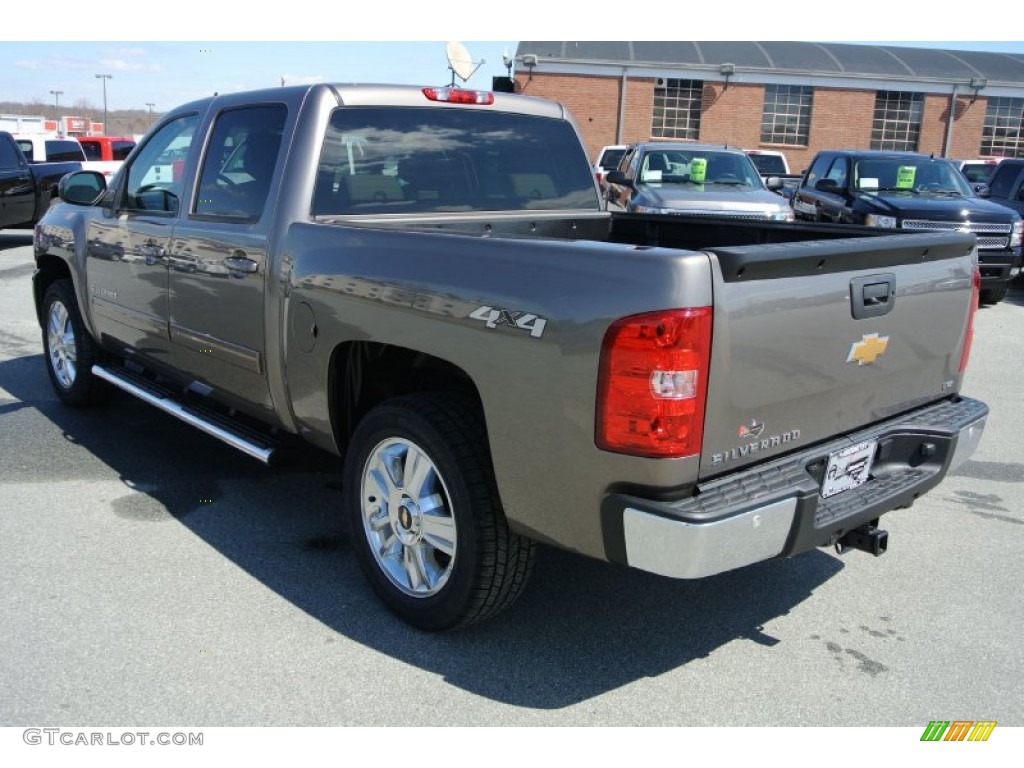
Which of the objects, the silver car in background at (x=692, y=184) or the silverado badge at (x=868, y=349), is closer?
the silverado badge at (x=868, y=349)

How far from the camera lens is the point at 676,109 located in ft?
104

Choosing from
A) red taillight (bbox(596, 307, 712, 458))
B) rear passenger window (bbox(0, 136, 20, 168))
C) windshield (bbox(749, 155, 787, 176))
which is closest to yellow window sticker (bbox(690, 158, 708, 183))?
windshield (bbox(749, 155, 787, 176))

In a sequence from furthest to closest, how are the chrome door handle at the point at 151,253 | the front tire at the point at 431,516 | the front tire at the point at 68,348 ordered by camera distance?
the front tire at the point at 68,348 < the chrome door handle at the point at 151,253 < the front tire at the point at 431,516

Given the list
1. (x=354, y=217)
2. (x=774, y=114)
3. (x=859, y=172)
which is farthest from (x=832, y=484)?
(x=774, y=114)

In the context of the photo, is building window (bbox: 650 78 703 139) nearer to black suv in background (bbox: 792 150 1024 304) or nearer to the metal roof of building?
the metal roof of building

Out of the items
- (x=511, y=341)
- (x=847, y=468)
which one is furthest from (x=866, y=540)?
(x=511, y=341)

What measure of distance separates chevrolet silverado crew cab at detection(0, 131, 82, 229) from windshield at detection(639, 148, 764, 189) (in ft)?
31.4

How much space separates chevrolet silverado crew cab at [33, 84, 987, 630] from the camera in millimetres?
2559

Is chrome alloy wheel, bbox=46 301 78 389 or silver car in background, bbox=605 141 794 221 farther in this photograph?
silver car in background, bbox=605 141 794 221

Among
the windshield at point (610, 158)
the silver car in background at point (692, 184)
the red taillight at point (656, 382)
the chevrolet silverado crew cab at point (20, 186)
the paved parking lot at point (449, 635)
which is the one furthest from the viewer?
the windshield at point (610, 158)

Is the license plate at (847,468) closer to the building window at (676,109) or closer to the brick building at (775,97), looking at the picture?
the brick building at (775,97)

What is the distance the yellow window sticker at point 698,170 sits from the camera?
1259 cm

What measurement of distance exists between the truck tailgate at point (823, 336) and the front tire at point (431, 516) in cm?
81

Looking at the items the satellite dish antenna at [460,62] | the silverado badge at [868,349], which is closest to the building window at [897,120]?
the satellite dish antenna at [460,62]
